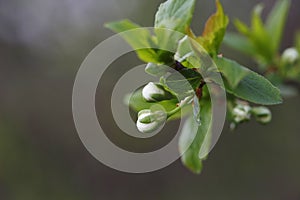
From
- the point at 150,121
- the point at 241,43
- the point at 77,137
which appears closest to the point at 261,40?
the point at 241,43

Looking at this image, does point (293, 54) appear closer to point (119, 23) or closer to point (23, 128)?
point (119, 23)

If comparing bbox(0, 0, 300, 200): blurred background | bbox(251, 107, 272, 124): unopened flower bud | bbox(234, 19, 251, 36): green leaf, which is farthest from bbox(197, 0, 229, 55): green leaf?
bbox(0, 0, 300, 200): blurred background

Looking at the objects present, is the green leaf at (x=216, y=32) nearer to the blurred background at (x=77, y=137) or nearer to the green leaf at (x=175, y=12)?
the green leaf at (x=175, y=12)

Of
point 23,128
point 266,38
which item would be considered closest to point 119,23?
point 266,38

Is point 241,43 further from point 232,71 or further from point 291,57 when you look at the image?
point 232,71

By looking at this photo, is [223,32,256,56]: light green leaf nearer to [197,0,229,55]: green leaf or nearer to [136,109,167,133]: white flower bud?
[197,0,229,55]: green leaf

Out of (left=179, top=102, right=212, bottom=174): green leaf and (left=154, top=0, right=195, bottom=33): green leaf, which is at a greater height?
(left=154, top=0, right=195, bottom=33): green leaf
